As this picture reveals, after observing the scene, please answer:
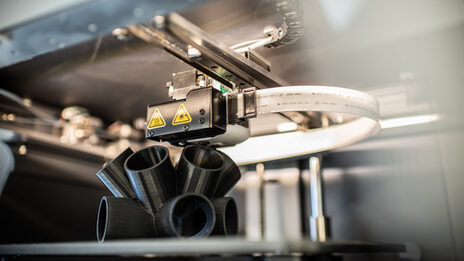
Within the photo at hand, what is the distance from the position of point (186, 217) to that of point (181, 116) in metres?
0.18

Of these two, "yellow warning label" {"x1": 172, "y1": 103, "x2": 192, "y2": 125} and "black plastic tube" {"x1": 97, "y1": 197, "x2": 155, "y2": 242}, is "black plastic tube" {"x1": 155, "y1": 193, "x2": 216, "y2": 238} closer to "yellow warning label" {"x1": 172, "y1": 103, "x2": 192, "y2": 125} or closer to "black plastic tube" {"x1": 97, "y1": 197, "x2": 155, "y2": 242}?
"black plastic tube" {"x1": 97, "y1": 197, "x2": 155, "y2": 242}

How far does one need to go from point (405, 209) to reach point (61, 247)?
0.84m

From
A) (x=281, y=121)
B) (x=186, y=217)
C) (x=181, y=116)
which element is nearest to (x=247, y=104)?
(x=181, y=116)

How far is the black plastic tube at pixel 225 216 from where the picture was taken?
0.63 m

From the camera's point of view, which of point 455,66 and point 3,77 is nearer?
point 455,66

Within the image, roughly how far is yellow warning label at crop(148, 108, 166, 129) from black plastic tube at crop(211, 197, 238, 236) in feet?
0.57

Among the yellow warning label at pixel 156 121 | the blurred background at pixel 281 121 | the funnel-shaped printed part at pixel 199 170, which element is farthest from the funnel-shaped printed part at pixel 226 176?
the blurred background at pixel 281 121

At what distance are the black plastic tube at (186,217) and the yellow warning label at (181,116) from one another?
0.15 metres

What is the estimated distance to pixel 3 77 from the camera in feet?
3.77

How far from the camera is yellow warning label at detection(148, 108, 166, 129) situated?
0.71 meters

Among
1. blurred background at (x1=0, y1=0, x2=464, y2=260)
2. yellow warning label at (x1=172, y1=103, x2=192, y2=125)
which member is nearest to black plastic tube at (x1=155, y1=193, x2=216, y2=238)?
yellow warning label at (x1=172, y1=103, x2=192, y2=125)

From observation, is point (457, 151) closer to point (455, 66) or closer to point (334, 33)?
point (455, 66)

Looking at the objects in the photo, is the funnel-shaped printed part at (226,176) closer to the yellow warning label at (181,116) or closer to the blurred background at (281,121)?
the yellow warning label at (181,116)

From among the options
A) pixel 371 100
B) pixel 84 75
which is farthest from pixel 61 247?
pixel 84 75
